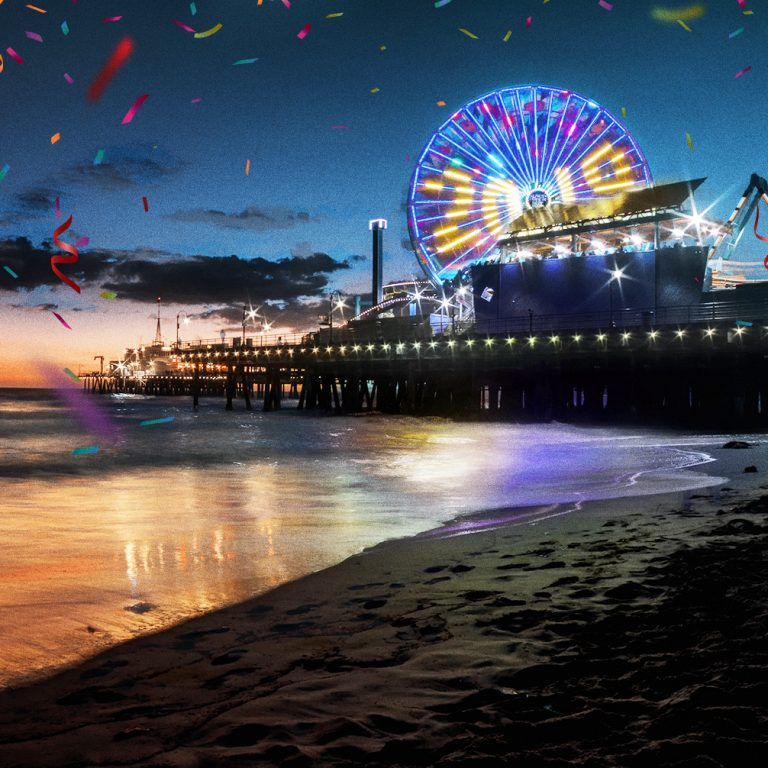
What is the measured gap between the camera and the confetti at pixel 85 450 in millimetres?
23716

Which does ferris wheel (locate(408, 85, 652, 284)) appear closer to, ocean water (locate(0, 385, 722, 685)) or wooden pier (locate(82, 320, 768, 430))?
wooden pier (locate(82, 320, 768, 430))

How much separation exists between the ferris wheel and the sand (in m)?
44.8

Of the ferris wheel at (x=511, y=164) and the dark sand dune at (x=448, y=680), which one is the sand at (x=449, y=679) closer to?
the dark sand dune at (x=448, y=680)

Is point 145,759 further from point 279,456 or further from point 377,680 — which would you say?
point 279,456

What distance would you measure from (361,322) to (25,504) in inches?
2539

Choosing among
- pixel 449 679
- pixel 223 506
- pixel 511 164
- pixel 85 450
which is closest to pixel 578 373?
pixel 511 164

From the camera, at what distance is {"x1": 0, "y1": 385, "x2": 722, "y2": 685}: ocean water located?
5.44 meters

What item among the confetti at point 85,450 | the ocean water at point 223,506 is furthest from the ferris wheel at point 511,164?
the confetti at point 85,450

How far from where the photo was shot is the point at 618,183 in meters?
48.1

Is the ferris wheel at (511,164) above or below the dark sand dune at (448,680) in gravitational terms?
above

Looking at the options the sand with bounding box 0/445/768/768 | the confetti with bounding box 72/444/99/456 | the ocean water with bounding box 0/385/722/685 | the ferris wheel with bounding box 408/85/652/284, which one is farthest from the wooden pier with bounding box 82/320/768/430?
the sand with bounding box 0/445/768/768

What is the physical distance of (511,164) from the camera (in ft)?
157

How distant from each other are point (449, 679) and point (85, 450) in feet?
78.9

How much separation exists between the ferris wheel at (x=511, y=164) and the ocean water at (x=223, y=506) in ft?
81.2
